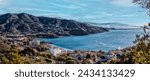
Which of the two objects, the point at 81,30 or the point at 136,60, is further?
the point at 81,30

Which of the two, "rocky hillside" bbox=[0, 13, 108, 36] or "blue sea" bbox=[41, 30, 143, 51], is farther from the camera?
"rocky hillside" bbox=[0, 13, 108, 36]

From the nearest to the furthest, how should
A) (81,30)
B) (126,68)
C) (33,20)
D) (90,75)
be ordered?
(90,75) < (126,68) < (81,30) < (33,20)

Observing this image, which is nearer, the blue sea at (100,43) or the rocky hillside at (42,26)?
the blue sea at (100,43)

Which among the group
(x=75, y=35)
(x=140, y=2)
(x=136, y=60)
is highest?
(x=140, y=2)

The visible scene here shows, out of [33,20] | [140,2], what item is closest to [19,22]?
[33,20]

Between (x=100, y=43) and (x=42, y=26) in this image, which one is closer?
(x=100, y=43)

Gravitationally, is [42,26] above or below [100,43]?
above

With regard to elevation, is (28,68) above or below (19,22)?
above

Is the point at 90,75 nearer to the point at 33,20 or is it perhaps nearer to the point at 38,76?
the point at 38,76
